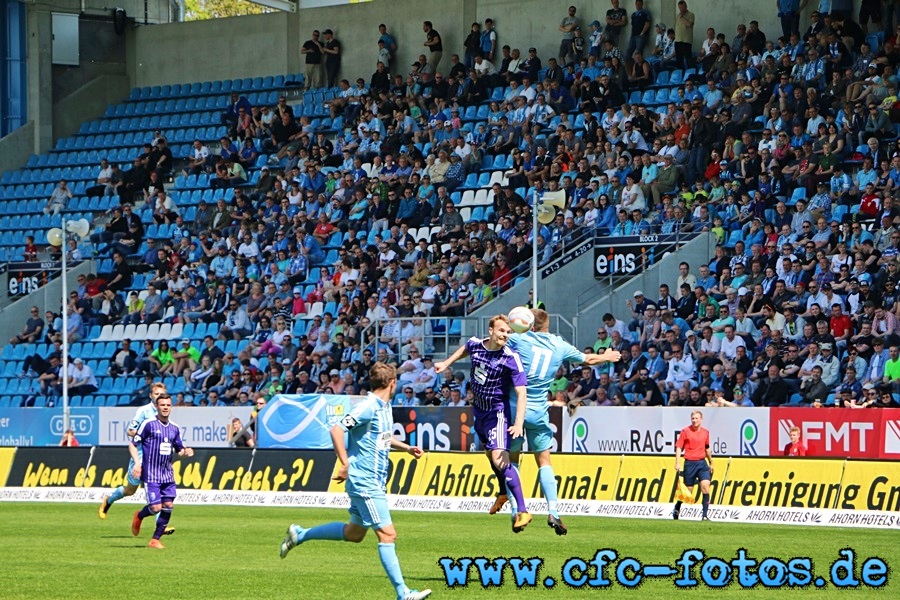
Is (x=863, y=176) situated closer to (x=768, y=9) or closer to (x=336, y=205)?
(x=768, y=9)

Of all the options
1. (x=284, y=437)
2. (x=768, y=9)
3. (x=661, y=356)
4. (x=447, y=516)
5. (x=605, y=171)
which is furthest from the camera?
(x=768, y=9)

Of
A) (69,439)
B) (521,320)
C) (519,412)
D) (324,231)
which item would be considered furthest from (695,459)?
(324,231)

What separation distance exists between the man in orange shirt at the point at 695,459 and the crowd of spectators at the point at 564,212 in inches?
120

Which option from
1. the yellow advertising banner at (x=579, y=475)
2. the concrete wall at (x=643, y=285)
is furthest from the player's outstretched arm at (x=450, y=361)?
the concrete wall at (x=643, y=285)

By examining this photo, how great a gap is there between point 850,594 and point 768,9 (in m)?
26.7

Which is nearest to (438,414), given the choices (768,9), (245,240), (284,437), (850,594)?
(284,437)

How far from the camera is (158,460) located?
20.7 metres

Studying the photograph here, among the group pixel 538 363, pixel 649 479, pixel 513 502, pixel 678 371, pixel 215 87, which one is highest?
pixel 215 87

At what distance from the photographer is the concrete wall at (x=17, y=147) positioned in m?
49.7

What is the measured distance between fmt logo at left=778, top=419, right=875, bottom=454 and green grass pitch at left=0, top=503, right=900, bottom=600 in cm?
341

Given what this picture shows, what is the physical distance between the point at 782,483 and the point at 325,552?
8.30m

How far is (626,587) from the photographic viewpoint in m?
15.3

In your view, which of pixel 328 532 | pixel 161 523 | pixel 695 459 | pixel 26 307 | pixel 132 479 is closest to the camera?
pixel 328 532

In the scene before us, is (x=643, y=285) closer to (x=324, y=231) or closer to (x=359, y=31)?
(x=324, y=231)
